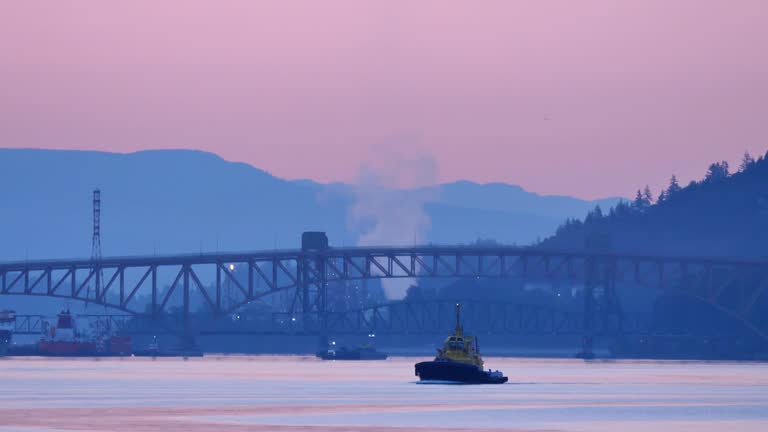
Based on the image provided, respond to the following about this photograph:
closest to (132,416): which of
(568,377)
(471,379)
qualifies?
(471,379)

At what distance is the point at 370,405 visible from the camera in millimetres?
114000

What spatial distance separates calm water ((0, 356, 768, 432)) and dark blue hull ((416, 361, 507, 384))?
178cm

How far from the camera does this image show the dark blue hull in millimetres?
147375

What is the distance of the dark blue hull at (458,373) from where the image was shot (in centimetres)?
14738

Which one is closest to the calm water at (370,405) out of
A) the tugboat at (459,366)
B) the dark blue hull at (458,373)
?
the dark blue hull at (458,373)

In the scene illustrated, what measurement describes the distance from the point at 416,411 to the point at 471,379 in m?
43.9

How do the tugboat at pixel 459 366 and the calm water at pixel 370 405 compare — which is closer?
the calm water at pixel 370 405

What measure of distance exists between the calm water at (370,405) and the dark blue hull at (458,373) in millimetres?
1781

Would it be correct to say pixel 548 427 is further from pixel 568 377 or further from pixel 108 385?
pixel 568 377

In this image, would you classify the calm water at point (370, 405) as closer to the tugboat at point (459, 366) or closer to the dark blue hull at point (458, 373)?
the dark blue hull at point (458, 373)

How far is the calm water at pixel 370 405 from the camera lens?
90.5 meters

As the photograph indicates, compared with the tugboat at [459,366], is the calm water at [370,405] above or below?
below

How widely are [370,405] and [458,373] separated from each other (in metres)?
34.9

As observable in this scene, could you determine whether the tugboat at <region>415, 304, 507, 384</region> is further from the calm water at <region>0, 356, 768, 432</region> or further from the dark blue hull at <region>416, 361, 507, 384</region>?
the calm water at <region>0, 356, 768, 432</region>
